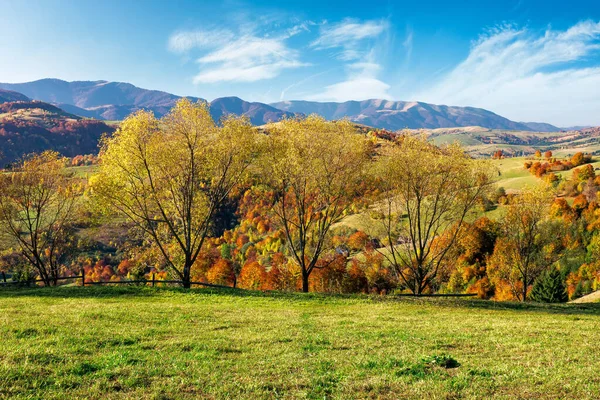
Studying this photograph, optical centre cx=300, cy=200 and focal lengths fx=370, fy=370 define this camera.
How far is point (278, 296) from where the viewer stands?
116 ft

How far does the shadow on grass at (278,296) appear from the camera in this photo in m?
32.3

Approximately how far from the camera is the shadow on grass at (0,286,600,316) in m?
32.3

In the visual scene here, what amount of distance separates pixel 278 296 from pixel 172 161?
17.7 metres

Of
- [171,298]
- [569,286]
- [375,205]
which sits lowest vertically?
[569,286]

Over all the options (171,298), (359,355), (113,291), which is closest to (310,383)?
(359,355)

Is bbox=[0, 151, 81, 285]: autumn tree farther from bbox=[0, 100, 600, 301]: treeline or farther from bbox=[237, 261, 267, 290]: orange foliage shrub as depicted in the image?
bbox=[237, 261, 267, 290]: orange foliage shrub

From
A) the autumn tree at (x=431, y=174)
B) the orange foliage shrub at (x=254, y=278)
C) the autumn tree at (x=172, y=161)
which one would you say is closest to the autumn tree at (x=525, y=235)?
the autumn tree at (x=431, y=174)

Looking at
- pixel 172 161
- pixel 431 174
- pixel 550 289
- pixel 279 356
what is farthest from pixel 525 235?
pixel 279 356

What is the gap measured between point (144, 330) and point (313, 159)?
27843 millimetres

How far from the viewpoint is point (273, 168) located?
4181cm

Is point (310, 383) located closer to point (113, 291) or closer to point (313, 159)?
point (113, 291)

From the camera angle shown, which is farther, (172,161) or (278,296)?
(172,161)

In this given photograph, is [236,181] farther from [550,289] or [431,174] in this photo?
[550,289]

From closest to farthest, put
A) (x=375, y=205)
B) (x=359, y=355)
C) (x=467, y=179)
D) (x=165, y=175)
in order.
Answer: (x=359, y=355)
(x=165, y=175)
(x=467, y=179)
(x=375, y=205)
